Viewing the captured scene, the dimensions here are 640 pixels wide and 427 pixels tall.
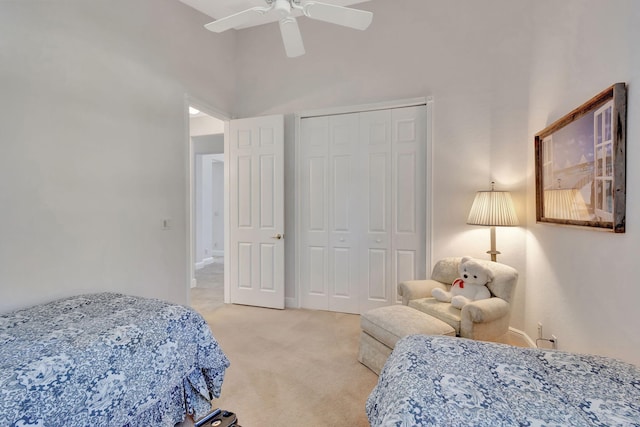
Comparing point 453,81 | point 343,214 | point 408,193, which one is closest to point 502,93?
point 453,81

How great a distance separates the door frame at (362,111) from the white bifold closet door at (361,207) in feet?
0.15

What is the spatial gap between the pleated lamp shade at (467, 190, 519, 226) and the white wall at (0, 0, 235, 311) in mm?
2844

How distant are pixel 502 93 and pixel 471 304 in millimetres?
2022

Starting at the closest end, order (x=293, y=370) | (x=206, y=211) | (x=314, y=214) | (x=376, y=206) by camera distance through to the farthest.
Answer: (x=293, y=370), (x=376, y=206), (x=314, y=214), (x=206, y=211)

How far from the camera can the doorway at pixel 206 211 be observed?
4562 mm

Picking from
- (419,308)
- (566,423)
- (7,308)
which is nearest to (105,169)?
(7,308)

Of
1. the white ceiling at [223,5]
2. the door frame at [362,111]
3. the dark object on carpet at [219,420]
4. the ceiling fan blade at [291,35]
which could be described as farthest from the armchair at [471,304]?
the white ceiling at [223,5]

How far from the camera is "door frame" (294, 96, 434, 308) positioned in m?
3.20

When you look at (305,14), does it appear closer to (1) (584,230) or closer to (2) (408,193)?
(2) (408,193)

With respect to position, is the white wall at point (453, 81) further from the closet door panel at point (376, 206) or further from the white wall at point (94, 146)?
the white wall at point (94, 146)

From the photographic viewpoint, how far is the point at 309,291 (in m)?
3.75

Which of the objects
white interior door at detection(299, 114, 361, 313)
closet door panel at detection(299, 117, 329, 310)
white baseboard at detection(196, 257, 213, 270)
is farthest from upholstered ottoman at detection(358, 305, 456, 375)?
white baseboard at detection(196, 257, 213, 270)

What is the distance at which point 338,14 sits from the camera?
197 cm

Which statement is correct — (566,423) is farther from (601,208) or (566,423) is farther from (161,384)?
(161,384)
